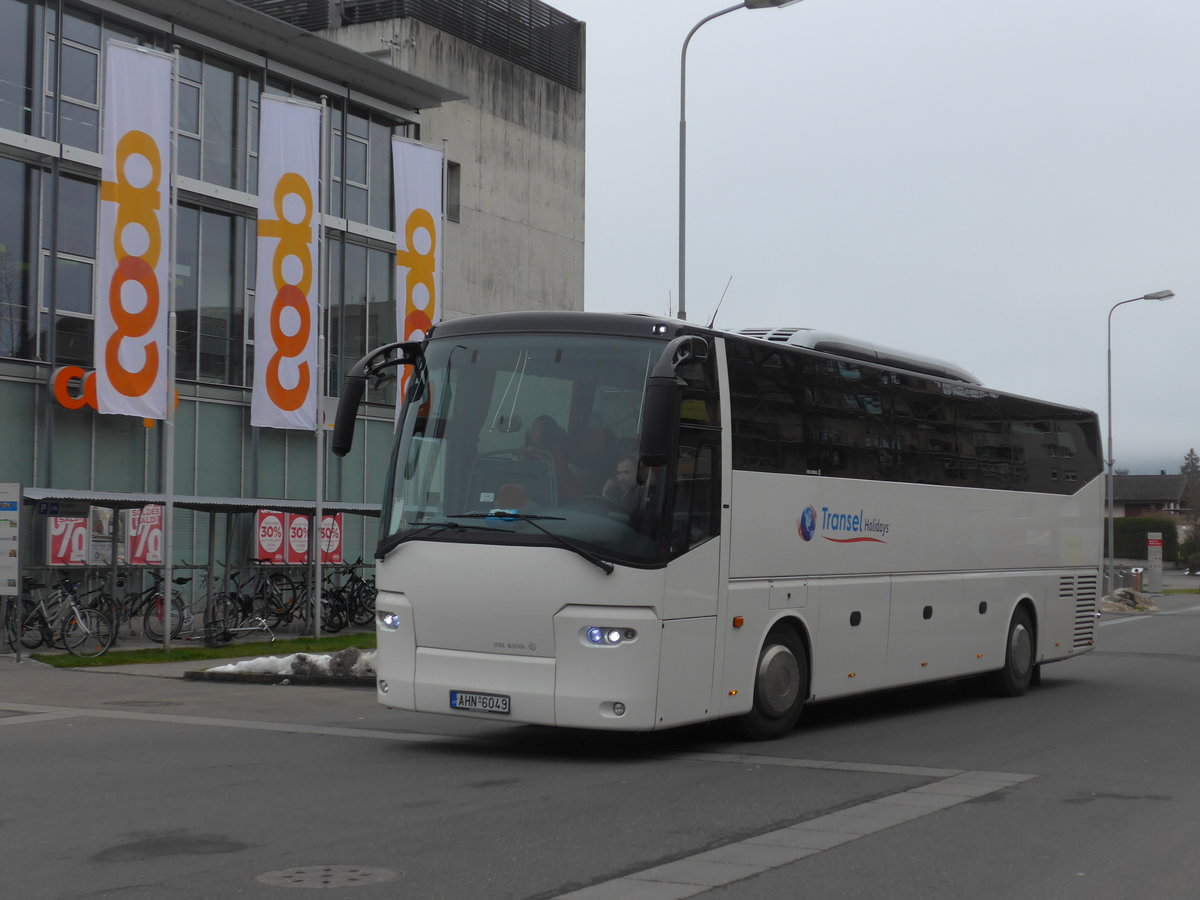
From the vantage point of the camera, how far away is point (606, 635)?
1097 centimetres

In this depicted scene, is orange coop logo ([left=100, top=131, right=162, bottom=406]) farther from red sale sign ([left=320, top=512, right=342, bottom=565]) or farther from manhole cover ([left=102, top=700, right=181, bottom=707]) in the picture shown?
red sale sign ([left=320, top=512, right=342, bottom=565])

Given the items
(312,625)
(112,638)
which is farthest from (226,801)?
(312,625)

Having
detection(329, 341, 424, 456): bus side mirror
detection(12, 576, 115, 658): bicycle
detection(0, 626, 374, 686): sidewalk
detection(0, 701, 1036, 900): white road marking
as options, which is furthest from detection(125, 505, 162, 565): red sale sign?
detection(329, 341, 424, 456): bus side mirror

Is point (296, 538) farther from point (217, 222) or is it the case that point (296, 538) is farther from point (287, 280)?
point (287, 280)

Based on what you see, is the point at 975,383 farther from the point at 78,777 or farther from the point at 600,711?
the point at 78,777

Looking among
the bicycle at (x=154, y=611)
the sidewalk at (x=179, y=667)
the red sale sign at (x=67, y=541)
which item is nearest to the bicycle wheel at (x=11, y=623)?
the sidewalk at (x=179, y=667)

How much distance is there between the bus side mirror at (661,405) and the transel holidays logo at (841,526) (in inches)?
100

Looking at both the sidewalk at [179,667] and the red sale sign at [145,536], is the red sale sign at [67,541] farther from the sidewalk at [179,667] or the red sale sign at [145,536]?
the sidewalk at [179,667]

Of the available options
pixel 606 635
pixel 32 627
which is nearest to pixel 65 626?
pixel 32 627

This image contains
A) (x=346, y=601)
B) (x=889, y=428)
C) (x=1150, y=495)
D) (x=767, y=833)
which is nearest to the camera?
(x=767, y=833)

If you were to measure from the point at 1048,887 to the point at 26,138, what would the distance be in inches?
1001

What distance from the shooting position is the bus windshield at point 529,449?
36.4 ft

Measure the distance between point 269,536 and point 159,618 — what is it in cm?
739

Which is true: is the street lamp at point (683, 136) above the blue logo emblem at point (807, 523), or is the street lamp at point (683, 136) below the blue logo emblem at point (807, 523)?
above
